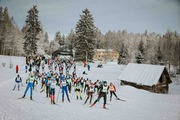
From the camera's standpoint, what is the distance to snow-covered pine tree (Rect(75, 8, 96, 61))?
1668 inches

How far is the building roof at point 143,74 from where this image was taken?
2689 cm

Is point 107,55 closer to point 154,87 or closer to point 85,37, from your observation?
point 85,37

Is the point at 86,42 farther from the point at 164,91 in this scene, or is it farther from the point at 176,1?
the point at 176,1

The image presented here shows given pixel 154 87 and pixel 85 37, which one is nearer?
pixel 154 87

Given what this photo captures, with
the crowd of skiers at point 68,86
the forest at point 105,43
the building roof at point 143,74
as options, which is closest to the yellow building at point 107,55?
the forest at point 105,43

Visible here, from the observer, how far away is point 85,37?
4222 centimetres

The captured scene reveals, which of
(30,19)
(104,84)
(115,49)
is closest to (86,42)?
(30,19)

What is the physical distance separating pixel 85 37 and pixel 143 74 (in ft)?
58.1

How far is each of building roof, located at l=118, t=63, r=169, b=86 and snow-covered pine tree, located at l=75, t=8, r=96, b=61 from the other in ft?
44.7

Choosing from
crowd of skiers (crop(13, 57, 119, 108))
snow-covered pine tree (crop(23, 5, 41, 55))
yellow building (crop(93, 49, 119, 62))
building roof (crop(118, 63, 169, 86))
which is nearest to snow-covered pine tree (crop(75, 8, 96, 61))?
snow-covered pine tree (crop(23, 5, 41, 55))

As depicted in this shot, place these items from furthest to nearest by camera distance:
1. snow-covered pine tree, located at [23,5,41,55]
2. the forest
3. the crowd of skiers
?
snow-covered pine tree, located at [23,5,41,55] → the forest → the crowd of skiers

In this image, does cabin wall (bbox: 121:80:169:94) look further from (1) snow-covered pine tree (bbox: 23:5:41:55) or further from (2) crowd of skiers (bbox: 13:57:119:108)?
(1) snow-covered pine tree (bbox: 23:5:41:55)

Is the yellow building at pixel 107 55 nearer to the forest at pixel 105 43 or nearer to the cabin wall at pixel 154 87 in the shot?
the forest at pixel 105 43

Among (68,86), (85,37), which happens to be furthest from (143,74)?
(85,37)
